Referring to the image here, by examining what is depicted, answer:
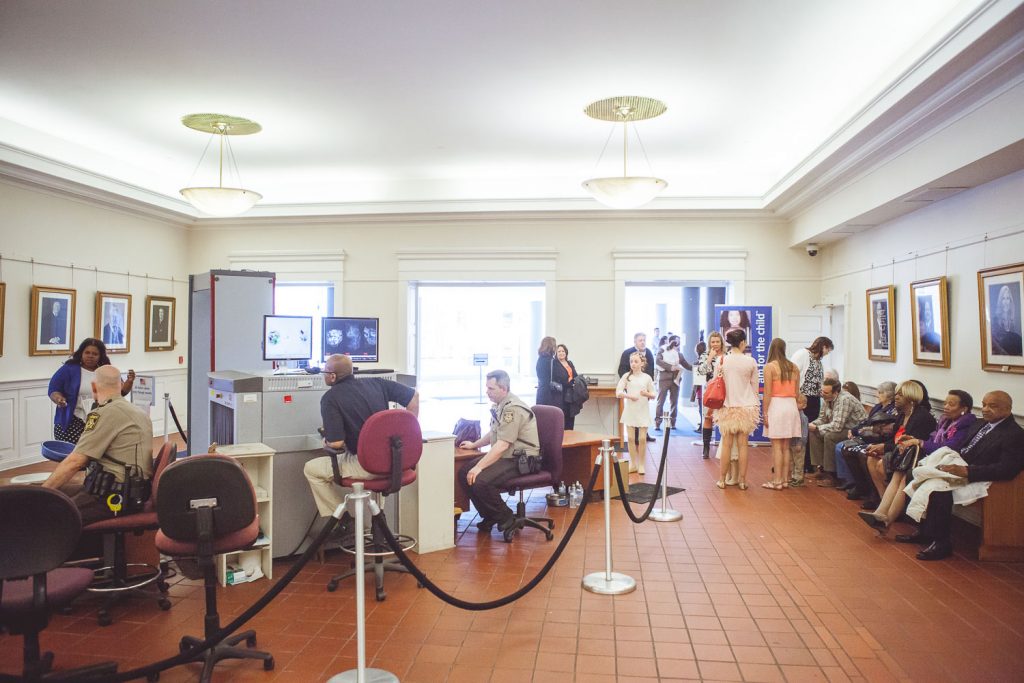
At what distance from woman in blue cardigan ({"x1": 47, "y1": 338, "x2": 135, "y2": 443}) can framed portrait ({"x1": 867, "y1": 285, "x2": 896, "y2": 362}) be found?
7.79 metres

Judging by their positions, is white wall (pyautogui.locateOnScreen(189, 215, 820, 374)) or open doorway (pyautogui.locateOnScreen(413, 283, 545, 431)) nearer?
white wall (pyautogui.locateOnScreen(189, 215, 820, 374))

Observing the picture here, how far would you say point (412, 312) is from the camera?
35.4 feet

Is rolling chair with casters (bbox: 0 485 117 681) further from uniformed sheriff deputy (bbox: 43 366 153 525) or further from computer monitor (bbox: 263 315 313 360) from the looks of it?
computer monitor (bbox: 263 315 313 360)

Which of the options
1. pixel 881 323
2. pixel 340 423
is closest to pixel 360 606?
pixel 340 423

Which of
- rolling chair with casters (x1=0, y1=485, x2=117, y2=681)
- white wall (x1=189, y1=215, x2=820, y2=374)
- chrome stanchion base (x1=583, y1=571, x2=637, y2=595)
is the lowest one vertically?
chrome stanchion base (x1=583, y1=571, x2=637, y2=595)

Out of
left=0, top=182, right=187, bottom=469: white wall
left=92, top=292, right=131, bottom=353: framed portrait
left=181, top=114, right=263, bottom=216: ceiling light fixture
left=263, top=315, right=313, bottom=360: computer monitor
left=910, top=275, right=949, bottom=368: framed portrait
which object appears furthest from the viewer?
left=92, top=292, right=131, bottom=353: framed portrait

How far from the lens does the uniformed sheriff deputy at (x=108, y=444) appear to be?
3793 mm

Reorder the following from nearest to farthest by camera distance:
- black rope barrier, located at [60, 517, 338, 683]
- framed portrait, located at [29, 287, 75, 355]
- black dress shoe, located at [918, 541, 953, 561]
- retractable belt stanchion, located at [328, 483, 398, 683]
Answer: black rope barrier, located at [60, 517, 338, 683], retractable belt stanchion, located at [328, 483, 398, 683], black dress shoe, located at [918, 541, 953, 561], framed portrait, located at [29, 287, 75, 355]

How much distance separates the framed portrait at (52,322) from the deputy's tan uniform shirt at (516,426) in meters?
6.38

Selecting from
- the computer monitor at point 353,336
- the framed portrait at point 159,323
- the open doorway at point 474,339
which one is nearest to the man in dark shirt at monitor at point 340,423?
the computer monitor at point 353,336

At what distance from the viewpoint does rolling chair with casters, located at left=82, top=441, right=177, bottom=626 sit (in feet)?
12.6

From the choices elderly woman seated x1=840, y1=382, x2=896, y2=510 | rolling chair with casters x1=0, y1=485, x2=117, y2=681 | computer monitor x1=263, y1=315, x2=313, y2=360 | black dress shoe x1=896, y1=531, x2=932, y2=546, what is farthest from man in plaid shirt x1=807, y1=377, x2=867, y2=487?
rolling chair with casters x1=0, y1=485, x2=117, y2=681

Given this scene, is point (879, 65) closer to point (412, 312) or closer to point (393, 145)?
point (393, 145)

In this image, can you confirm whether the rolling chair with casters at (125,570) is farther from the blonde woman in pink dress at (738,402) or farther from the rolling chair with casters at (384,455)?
the blonde woman in pink dress at (738,402)
